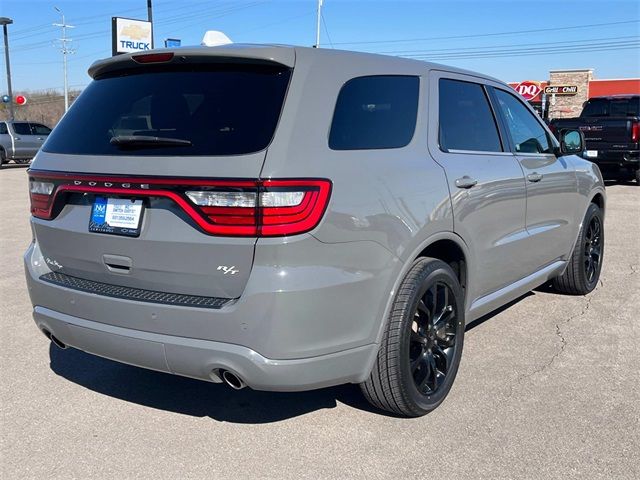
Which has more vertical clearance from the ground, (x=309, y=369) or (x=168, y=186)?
(x=168, y=186)

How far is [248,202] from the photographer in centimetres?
261

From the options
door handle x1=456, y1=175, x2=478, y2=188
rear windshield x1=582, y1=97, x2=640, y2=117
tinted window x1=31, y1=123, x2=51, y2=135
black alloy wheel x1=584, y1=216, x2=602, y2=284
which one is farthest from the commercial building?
door handle x1=456, y1=175, x2=478, y2=188

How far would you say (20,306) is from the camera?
17.6 feet

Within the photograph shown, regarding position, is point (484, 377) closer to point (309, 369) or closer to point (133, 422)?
point (309, 369)

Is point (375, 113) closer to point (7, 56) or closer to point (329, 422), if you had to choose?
point (329, 422)

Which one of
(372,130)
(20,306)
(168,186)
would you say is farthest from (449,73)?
(20,306)

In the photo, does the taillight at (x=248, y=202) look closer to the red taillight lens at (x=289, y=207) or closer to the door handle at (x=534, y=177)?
the red taillight lens at (x=289, y=207)

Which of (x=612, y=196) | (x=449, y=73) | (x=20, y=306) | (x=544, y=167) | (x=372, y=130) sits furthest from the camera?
(x=612, y=196)

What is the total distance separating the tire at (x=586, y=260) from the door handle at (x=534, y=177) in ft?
3.86

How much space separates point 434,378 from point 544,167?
2039 millimetres

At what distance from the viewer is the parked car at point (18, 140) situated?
24500mm

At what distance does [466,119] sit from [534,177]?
0.86 metres

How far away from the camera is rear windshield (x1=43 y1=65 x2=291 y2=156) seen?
2.77 metres

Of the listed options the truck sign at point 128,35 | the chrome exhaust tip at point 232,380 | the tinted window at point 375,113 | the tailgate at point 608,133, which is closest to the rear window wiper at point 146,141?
the tinted window at point 375,113
